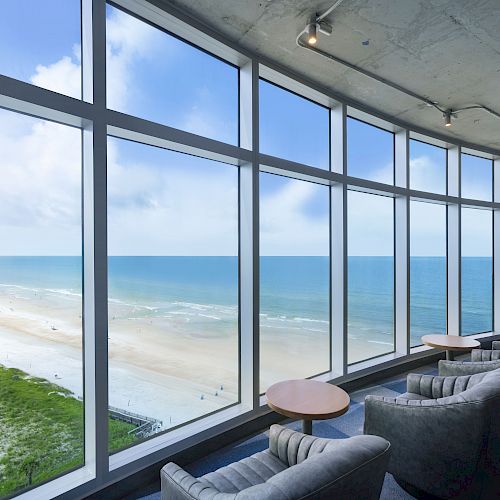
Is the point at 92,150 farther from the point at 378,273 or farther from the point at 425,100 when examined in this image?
the point at 378,273

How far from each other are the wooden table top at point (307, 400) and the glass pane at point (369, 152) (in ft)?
8.60

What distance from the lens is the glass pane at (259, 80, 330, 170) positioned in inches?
142

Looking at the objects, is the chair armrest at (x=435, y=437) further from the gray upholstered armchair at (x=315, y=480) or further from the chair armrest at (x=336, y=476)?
the chair armrest at (x=336, y=476)

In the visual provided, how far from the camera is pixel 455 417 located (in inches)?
72.2

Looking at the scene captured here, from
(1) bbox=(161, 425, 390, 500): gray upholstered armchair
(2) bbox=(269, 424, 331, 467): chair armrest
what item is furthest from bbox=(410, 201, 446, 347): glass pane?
(1) bbox=(161, 425, 390, 500): gray upholstered armchair

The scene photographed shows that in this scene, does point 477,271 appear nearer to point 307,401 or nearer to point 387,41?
point 387,41

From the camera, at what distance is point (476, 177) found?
582 cm

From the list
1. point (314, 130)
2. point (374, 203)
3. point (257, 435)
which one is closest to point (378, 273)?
point (374, 203)

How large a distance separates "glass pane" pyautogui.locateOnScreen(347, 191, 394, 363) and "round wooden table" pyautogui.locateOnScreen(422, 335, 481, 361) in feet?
2.04

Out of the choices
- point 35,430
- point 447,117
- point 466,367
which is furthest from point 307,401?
point 447,117

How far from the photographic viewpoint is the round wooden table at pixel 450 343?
13.1 feet

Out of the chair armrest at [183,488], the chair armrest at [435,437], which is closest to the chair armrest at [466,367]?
the chair armrest at [435,437]

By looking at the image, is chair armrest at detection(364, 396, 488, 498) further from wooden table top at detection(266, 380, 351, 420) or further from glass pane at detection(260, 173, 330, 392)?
glass pane at detection(260, 173, 330, 392)

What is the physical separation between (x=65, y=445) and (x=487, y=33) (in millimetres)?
4352
